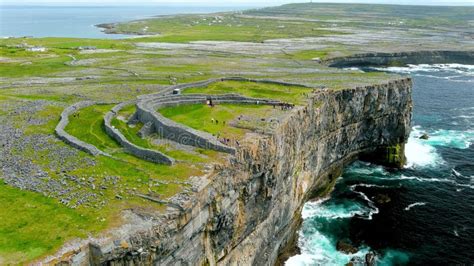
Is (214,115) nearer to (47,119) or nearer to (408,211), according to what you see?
(47,119)

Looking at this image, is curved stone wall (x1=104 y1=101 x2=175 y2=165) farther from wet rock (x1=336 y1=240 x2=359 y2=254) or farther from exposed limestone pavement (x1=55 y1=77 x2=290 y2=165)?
wet rock (x1=336 y1=240 x2=359 y2=254)

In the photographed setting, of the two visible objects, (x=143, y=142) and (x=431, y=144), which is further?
(x=431, y=144)

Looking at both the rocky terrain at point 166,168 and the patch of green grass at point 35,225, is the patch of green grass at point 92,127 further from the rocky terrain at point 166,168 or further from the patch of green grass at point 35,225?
the patch of green grass at point 35,225

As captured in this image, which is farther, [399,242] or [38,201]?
[399,242]

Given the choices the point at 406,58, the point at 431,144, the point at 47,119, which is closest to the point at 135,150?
the point at 47,119

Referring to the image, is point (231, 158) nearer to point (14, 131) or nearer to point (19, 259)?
point (19, 259)

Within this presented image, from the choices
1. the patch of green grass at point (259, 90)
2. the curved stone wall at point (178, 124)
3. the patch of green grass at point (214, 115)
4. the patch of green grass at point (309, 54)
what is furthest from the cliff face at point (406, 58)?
the patch of green grass at point (214, 115)

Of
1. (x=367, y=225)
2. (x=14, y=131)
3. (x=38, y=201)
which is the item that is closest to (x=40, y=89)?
(x=14, y=131)

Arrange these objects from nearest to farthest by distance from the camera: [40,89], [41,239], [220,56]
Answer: [41,239] < [40,89] < [220,56]
